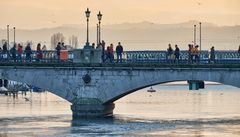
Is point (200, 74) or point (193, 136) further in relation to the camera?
point (200, 74)

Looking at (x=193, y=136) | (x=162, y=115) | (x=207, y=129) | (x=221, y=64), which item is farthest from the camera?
(x=162, y=115)

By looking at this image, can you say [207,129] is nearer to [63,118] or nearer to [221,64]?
[221,64]

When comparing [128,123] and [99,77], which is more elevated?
[99,77]

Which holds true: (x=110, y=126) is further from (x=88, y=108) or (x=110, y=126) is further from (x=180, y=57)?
(x=180, y=57)

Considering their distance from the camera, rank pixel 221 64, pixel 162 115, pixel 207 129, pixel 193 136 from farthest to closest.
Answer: pixel 162 115 → pixel 221 64 → pixel 207 129 → pixel 193 136

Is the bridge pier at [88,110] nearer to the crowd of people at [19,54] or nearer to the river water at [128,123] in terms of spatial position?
the river water at [128,123]

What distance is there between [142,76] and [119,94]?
2.33 metres

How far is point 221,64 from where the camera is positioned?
79.7 m

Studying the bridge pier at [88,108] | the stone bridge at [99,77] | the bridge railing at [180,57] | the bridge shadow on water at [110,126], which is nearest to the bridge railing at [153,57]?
the bridge railing at [180,57]

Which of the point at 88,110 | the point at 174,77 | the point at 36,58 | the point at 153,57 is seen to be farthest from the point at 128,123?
the point at 36,58

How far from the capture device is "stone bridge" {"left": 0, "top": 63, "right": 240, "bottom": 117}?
263 ft

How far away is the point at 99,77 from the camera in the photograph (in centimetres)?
8269

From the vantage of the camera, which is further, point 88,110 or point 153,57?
point 153,57

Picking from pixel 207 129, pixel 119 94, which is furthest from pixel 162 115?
pixel 207 129
